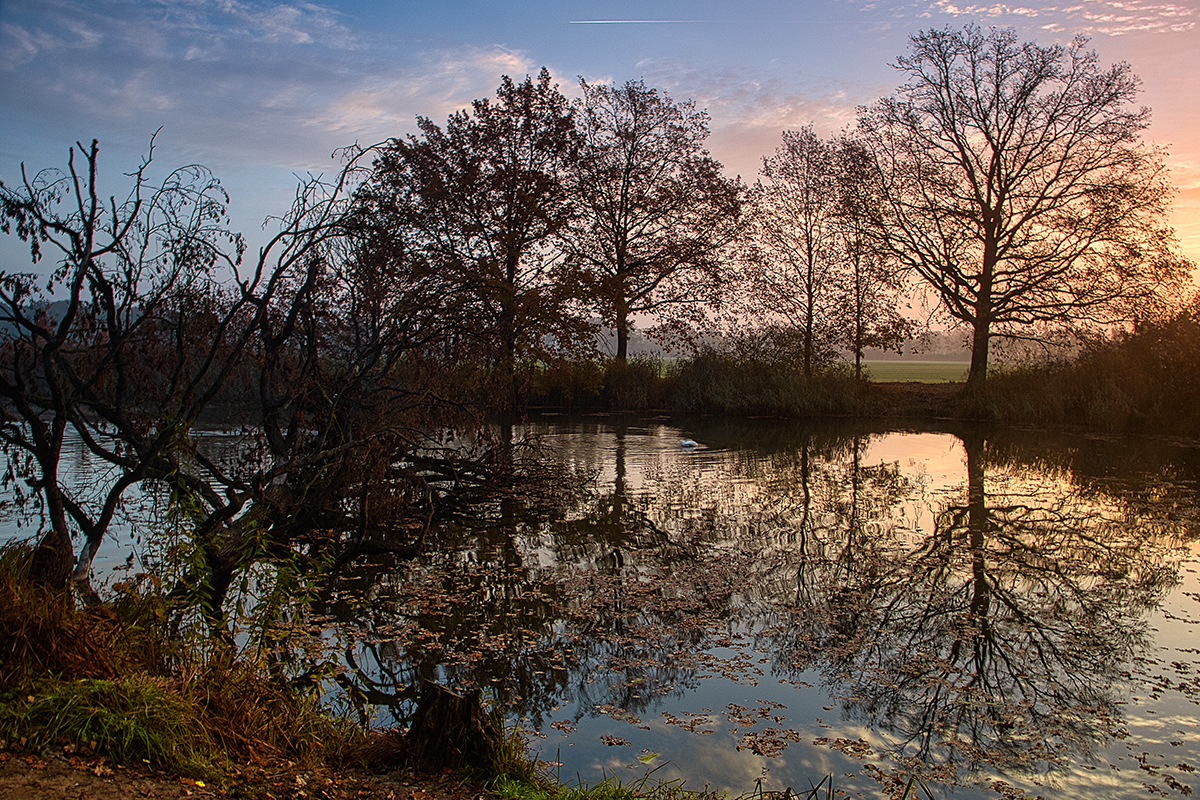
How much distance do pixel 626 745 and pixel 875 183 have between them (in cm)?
2645

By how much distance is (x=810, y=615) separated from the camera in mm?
6789

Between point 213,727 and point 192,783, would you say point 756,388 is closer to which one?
point 213,727

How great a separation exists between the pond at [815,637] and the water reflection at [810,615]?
27 mm

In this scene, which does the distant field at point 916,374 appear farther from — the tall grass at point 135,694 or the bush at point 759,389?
the tall grass at point 135,694

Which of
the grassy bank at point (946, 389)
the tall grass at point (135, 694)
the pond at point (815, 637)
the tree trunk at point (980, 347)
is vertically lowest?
the pond at point (815, 637)

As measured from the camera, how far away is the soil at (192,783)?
3168mm

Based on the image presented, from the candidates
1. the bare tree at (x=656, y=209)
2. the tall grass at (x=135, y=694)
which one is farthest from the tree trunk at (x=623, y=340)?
the tall grass at (x=135, y=694)

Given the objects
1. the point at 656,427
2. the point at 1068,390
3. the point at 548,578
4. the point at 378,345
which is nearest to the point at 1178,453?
the point at 1068,390

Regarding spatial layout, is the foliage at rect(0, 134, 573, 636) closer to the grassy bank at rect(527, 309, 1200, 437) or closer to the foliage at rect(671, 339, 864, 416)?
the grassy bank at rect(527, 309, 1200, 437)

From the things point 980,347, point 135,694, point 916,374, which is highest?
point 916,374

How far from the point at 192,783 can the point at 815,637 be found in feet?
14.5

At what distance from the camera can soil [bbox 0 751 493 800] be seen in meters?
3.17

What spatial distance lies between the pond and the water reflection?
27mm

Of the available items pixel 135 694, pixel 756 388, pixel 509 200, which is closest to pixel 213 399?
pixel 135 694
